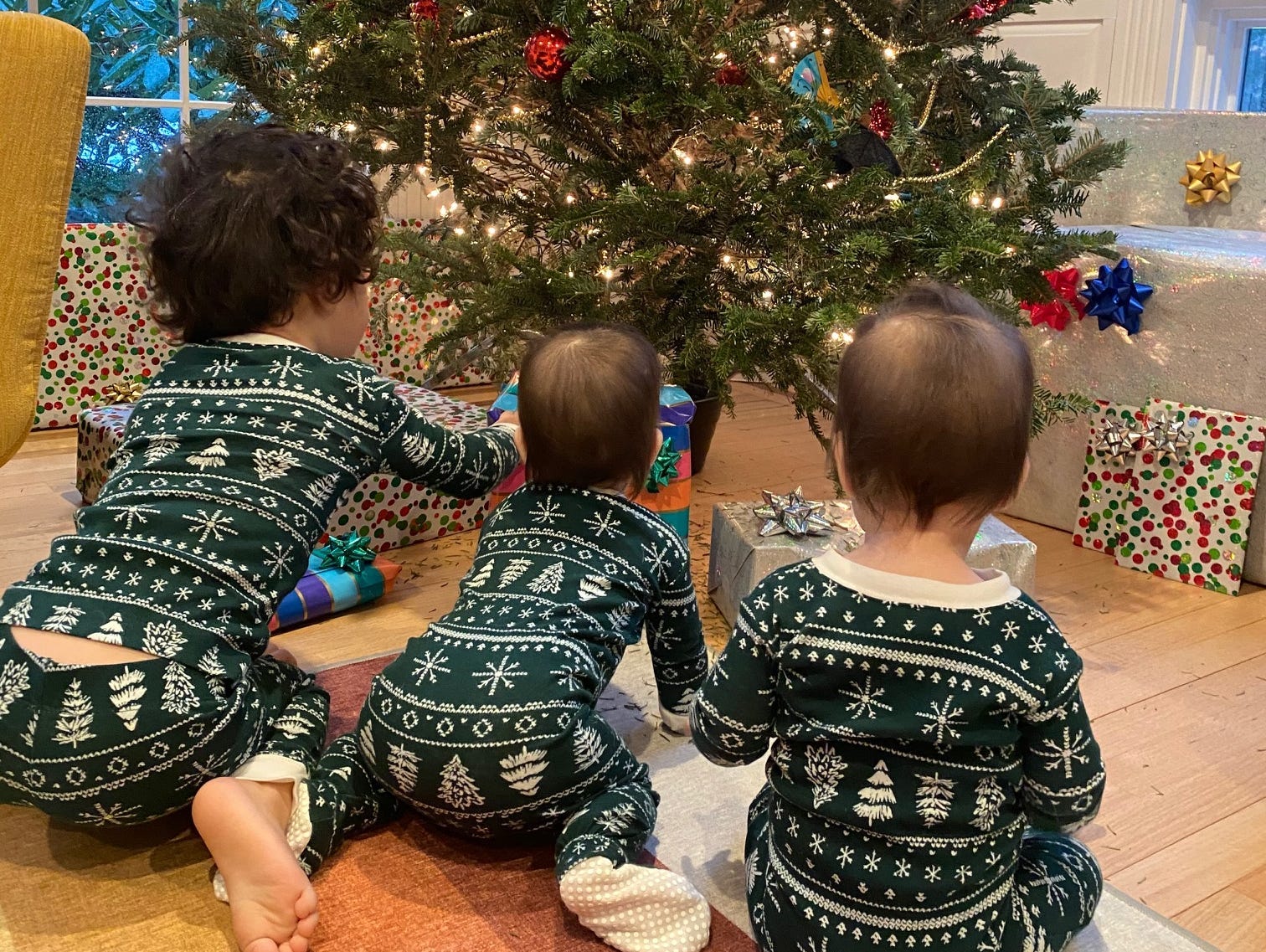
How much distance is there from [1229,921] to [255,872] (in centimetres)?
97

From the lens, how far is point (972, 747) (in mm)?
976

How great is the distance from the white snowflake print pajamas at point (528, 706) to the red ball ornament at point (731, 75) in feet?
2.89

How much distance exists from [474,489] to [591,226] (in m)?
0.69

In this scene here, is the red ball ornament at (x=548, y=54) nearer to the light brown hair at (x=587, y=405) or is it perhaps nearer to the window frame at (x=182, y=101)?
the light brown hair at (x=587, y=405)

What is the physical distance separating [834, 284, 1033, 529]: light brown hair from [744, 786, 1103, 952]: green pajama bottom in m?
0.29

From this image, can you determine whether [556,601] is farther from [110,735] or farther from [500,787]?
[110,735]

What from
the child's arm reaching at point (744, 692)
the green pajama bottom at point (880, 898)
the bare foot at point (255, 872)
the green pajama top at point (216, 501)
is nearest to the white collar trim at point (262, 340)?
the green pajama top at point (216, 501)

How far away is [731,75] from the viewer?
6.25ft

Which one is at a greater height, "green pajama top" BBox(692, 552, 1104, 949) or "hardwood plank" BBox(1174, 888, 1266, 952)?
"green pajama top" BBox(692, 552, 1104, 949)

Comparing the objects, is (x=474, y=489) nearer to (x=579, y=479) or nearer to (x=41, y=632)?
(x=579, y=479)

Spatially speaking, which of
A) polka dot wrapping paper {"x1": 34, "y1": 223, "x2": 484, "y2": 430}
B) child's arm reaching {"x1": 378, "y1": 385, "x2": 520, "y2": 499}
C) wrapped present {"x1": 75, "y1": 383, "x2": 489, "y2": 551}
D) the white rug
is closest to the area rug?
the white rug

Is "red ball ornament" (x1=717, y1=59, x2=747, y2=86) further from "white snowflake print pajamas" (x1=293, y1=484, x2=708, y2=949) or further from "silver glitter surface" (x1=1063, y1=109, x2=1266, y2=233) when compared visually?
"silver glitter surface" (x1=1063, y1=109, x2=1266, y2=233)

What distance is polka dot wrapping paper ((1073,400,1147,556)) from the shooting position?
2211 mm

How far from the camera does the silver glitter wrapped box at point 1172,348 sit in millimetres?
2057
